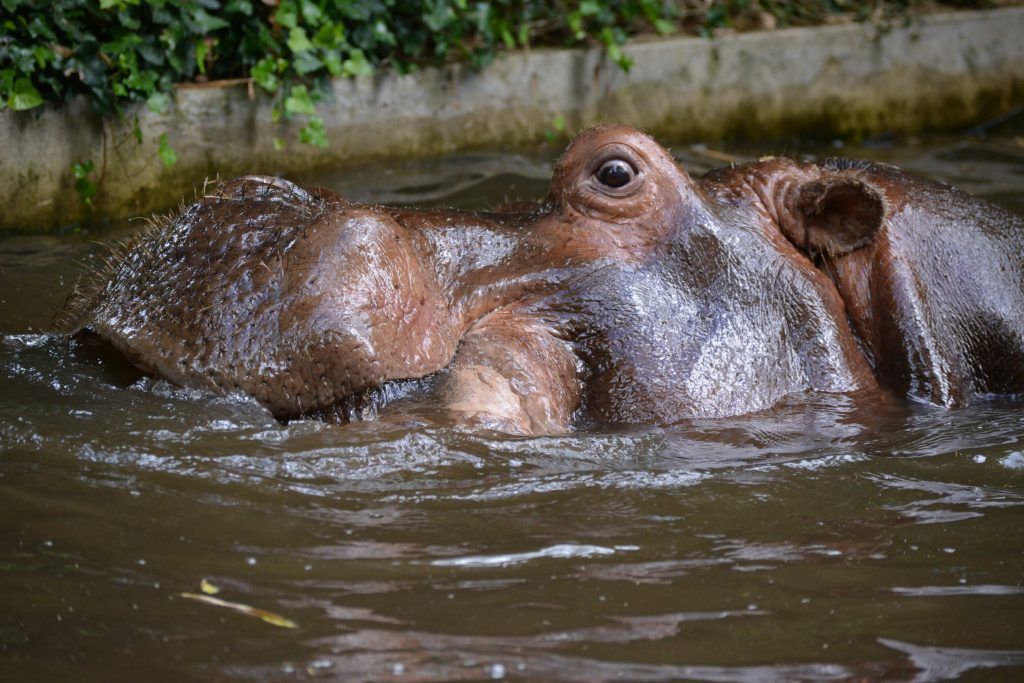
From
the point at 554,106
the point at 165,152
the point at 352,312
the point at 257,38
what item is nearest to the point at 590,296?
the point at 352,312

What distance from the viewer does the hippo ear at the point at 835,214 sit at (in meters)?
3.92

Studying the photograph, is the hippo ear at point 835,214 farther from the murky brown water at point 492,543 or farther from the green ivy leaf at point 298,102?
the green ivy leaf at point 298,102

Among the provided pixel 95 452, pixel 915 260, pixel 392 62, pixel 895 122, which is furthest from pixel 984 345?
pixel 895 122

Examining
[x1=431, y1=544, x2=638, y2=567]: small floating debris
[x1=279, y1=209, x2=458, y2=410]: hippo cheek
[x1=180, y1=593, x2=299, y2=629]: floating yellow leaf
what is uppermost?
[x1=279, y1=209, x2=458, y2=410]: hippo cheek

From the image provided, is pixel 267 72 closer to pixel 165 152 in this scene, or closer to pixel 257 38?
pixel 257 38

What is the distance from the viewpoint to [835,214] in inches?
158

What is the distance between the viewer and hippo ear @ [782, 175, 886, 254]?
3.92 metres

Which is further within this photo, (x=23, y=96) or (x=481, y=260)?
(x=23, y=96)

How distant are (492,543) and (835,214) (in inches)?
66.7

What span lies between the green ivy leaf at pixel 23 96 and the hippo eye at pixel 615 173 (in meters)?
3.54

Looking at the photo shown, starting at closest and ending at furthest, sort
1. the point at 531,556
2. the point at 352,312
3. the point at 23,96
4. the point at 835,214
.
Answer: the point at 531,556
the point at 352,312
the point at 835,214
the point at 23,96

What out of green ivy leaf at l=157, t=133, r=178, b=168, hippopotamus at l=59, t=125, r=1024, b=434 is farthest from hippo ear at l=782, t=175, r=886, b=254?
green ivy leaf at l=157, t=133, r=178, b=168

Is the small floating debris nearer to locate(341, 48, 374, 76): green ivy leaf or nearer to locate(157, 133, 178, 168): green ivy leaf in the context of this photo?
locate(157, 133, 178, 168): green ivy leaf

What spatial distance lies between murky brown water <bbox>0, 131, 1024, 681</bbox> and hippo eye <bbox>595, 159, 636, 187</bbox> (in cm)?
74
